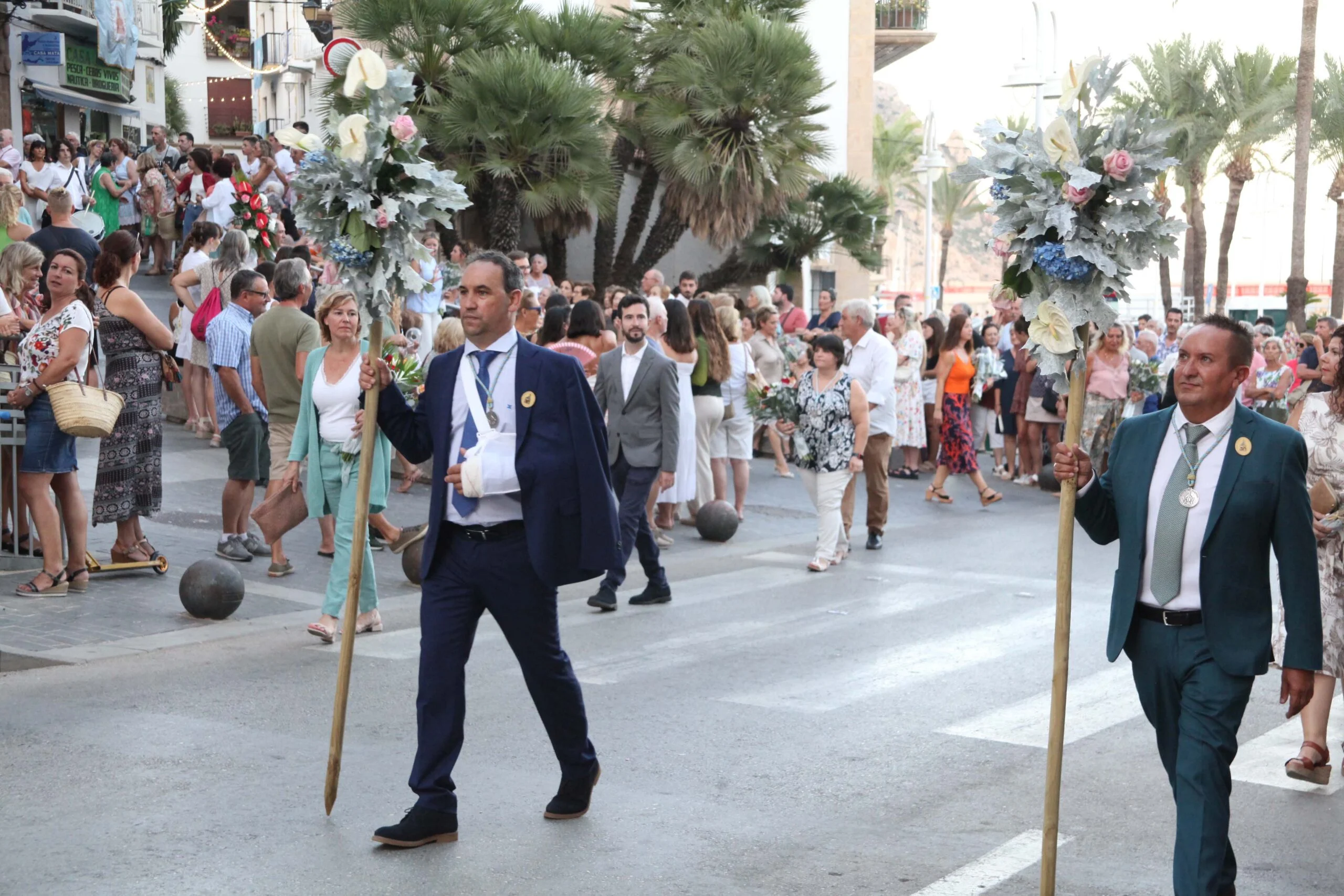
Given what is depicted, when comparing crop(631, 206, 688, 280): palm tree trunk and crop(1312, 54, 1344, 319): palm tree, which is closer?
crop(631, 206, 688, 280): palm tree trunk

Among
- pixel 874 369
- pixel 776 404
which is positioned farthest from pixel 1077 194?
pixel 874 369

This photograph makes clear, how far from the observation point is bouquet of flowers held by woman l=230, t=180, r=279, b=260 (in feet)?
58.7

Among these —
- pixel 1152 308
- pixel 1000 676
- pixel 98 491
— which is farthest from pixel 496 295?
pixel 1152 308

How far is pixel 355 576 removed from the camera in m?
5.90

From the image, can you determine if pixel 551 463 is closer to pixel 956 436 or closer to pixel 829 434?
pixel 829 434

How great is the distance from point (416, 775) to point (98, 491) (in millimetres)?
5921

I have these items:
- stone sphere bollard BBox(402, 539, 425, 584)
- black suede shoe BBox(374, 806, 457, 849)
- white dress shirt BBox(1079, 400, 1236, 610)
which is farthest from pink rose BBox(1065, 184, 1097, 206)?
stone sphere bollard BBox(402, 539, 425, 584)

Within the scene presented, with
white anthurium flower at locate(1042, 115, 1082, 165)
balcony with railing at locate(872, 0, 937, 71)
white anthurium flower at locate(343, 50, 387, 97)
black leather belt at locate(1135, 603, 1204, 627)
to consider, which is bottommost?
black leather belt at locate(1135, 603, 1204, 627)

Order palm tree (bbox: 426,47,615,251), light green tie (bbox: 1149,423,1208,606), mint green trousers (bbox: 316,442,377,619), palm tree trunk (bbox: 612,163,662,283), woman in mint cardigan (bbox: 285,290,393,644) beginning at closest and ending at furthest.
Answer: light green tie (bbox: 1149,423,1208,606)
mint green trousers (bbox: 316,442,377,619)
woman in mint cardigan (bbox: 285,290,393,644)
palm tree (bbox: 426,47,615,251)
palm tree trunk (bbox: 612,163,662,283)

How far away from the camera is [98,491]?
10695 mm

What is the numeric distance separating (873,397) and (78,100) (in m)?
33.5

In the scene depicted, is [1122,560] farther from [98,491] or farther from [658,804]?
[98,491]

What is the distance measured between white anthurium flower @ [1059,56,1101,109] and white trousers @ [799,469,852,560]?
737 centimetres

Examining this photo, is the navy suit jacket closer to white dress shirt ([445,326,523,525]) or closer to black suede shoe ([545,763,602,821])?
white dress shirt ([445,326,523,525])
